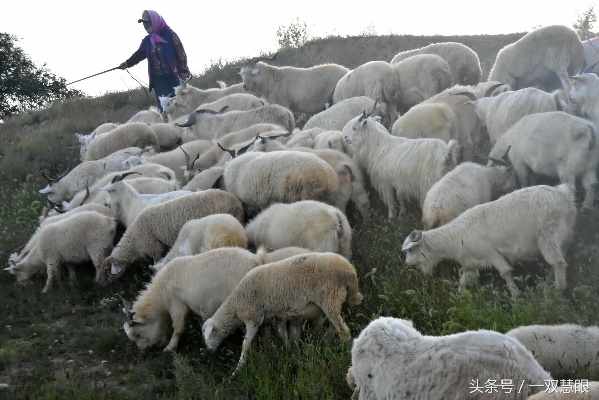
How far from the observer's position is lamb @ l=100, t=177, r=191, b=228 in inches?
370

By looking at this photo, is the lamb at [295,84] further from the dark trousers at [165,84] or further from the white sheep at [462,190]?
the white sheep at [462,190]

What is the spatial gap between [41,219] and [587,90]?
8.43 metres

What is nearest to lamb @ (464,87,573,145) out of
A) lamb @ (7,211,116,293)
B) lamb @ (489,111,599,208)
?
lamb @ (489,111,599,208)

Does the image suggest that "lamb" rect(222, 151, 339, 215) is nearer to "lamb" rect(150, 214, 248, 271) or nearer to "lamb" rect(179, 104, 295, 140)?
"lamb" rect(150, 214, 248, 271)

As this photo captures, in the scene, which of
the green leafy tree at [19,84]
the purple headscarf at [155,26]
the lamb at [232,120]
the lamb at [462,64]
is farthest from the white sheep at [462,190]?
the green leafy tree at [19,84]

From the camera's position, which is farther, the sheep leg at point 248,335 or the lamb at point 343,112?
the lamb at point 343,112

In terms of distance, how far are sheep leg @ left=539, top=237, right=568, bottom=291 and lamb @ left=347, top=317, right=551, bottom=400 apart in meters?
2.37

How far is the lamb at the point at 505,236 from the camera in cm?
664

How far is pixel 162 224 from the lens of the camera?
339 inches

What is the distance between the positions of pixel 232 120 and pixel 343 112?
2.39 meters

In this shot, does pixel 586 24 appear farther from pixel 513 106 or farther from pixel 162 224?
pixel 162 224

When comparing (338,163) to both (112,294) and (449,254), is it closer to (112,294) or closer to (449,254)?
(449,254)

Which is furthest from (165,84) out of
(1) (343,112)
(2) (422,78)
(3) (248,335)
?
(3) (248,335)

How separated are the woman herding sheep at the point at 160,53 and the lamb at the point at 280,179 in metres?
7.55
